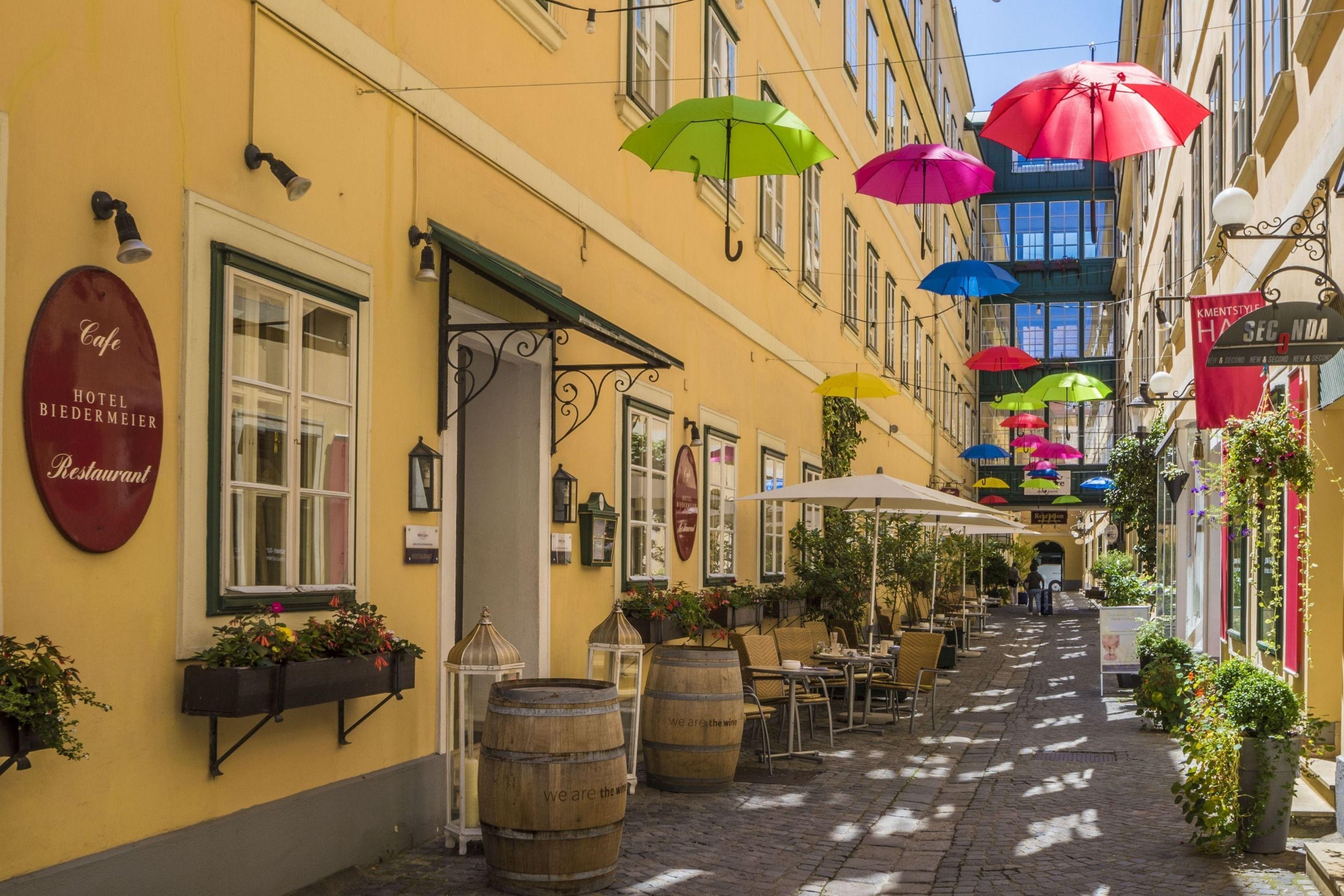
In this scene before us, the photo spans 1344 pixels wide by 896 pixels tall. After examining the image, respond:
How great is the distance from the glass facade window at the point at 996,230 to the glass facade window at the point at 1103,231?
2.54 metres

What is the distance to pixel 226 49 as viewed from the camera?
5.45m

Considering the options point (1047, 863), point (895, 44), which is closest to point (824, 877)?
point (1047, 863)

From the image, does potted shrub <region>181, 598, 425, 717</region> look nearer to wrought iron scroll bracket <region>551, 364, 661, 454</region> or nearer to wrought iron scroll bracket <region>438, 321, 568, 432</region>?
wrought iron scroll bracket <region>438, 321, 568, 432</region>

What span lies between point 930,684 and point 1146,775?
121 inches

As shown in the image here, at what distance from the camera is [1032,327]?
152 feet

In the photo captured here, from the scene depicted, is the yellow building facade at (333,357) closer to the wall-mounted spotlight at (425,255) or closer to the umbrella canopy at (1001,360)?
the wall-mounted spotlight at (425,255)

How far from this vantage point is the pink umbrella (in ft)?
38.6

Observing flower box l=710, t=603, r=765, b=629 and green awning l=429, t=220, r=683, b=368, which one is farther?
flower box l=710, t=603, r=765, b=629

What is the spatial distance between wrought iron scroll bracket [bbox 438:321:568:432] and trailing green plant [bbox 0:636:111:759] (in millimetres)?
2794

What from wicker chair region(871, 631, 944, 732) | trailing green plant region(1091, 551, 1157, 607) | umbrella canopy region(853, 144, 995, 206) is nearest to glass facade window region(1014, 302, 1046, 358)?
trailing green plant region(1091, 551, 1157, 607)

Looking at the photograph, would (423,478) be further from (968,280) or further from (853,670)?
(968,280)

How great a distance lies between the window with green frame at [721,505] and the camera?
475 inches

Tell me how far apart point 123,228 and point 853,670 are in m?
8.39

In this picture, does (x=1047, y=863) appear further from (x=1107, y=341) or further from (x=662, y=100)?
(x=1107, y=341)
